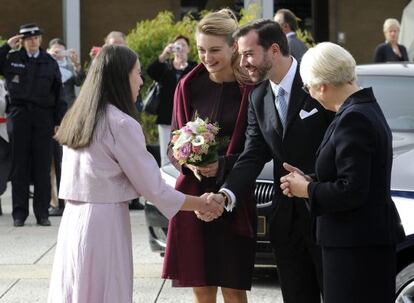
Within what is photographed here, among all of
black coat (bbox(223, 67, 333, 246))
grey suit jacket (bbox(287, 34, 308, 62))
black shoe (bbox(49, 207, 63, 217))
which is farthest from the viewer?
black shoe (bbox(49, 207, 63, 217))

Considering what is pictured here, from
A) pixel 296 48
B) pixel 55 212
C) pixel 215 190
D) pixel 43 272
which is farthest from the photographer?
pixel 55 212

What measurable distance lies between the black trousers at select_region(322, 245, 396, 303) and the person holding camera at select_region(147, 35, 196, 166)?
314 inches

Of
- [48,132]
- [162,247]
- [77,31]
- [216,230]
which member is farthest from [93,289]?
[77,31]

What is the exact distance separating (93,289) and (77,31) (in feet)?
52.2

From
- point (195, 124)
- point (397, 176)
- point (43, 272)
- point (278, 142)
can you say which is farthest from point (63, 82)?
point (278, 142)

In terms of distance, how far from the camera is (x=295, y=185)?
15.1 feet

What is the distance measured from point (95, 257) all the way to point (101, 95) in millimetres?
763

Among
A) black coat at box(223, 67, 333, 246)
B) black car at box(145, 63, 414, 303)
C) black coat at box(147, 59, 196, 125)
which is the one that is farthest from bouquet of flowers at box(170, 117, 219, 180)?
black coat at box(147, 59, 196, 125)

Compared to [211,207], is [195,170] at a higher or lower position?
higher

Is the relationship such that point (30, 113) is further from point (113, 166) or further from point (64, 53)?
point (113, 166)

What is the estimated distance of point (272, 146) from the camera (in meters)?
5.20

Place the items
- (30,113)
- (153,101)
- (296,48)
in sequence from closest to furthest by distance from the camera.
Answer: (296,48), (30,113), (153,101)

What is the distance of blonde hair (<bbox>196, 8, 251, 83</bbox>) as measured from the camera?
555cm

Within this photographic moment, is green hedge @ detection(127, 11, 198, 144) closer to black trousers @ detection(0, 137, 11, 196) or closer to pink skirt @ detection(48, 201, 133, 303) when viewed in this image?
black trousers @ detection(0, 137, 11, 196)
